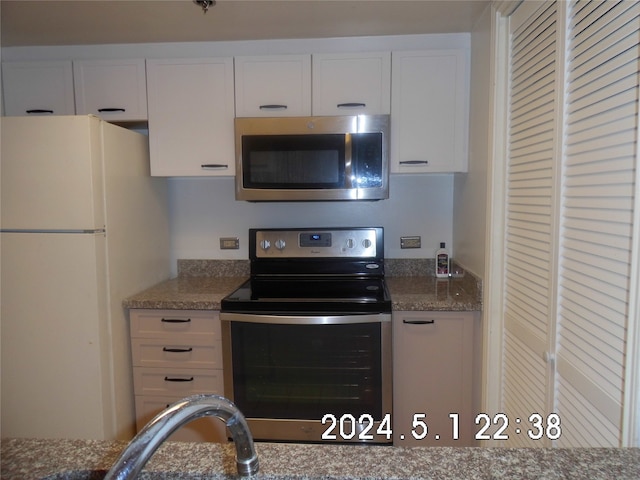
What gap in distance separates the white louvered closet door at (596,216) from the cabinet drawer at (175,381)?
1.51m

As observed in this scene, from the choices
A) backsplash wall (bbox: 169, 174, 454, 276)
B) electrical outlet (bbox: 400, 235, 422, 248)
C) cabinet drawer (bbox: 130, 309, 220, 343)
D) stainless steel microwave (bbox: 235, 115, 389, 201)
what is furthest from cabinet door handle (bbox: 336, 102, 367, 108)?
cabinet drawer (bbox: 130, 309, 220, 343)

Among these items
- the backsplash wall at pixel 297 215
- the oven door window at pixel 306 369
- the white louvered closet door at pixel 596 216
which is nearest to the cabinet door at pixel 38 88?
the backsplash wall at pixel 297 215

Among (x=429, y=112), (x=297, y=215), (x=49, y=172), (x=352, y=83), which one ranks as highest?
(x=352, y=83)

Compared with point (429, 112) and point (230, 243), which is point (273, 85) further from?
point (230, 243)

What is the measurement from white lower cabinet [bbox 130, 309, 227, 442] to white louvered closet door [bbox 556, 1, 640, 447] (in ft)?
4.91

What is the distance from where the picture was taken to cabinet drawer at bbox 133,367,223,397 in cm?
202

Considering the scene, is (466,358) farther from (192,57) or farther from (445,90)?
(192,57)

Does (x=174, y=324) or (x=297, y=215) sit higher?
(x=297, y=215)

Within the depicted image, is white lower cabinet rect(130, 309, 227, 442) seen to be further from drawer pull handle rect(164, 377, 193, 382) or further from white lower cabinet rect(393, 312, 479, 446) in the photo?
white lower cabinet rect(393, 312, 479, 446)

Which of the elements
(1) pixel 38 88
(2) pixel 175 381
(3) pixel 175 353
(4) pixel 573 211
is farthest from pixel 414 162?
(1) pixel 38 88

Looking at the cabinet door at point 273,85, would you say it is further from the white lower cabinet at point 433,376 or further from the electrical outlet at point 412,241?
the white lower cabinet at point 433,376

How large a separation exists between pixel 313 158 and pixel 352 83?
1.49 feet

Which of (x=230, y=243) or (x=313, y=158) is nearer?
(x=313, y=158)

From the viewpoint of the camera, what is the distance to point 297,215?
2.50m
